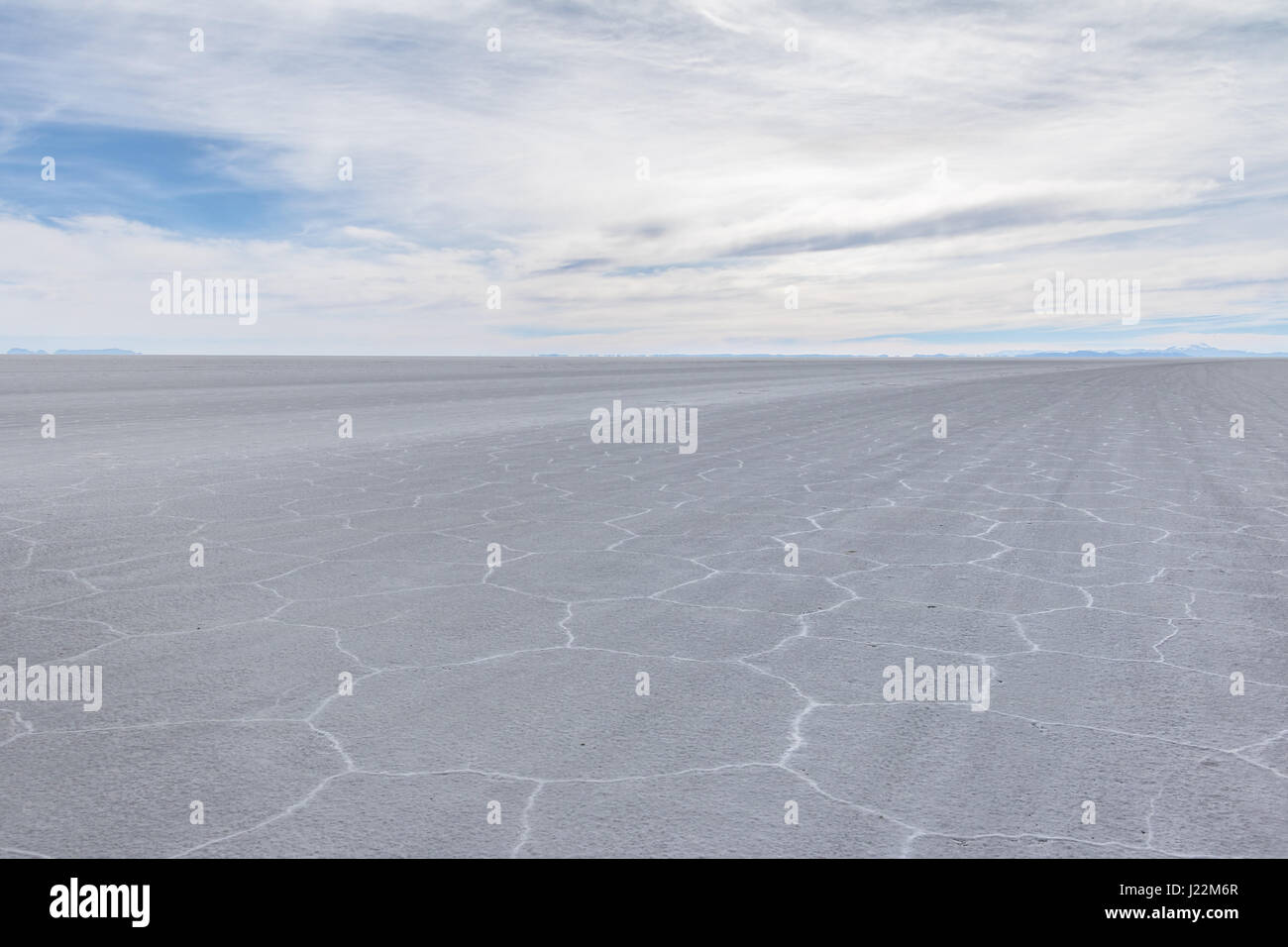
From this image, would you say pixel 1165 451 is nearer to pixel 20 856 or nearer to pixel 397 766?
pixel 397 766

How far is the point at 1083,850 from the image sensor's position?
7.54ft

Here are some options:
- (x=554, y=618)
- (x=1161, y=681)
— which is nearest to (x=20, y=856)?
(x=554, y=618)

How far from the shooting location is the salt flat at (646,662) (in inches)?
96.6

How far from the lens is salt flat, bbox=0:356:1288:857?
2453 millimetres

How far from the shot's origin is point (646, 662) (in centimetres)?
374

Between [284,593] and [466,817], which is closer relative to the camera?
[466,817]

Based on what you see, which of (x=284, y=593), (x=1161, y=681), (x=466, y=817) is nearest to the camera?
(x=466, y=817)
